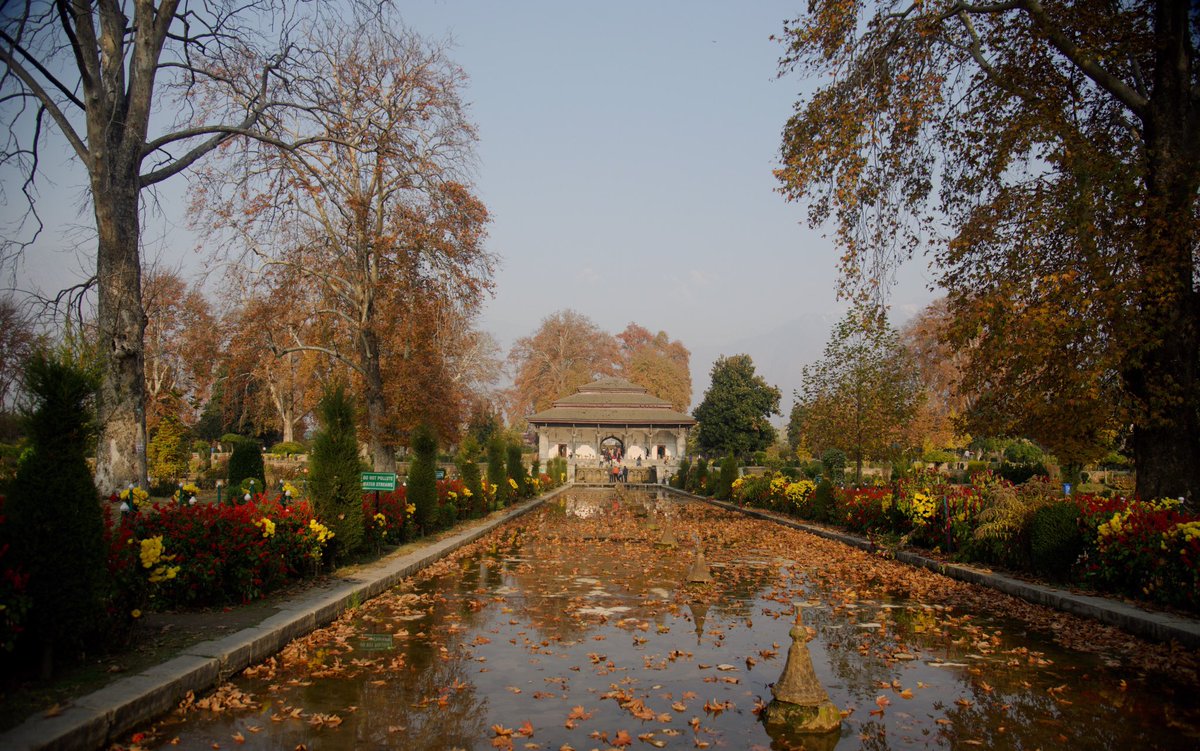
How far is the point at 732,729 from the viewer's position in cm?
508

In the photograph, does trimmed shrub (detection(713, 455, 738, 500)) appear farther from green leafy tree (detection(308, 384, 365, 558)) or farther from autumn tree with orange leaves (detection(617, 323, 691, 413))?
autumn tree with orange leaves (detection(617, 323, 691, 413))

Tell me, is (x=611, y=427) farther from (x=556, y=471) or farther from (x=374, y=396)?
(x=374, y=396)

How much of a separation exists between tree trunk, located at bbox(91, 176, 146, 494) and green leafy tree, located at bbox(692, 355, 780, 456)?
189 ft

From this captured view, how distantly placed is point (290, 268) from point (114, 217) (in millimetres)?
12655

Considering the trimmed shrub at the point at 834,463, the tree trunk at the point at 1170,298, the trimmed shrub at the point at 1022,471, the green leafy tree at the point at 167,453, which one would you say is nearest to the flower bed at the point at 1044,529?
the tree trunk at the point at 1170,298

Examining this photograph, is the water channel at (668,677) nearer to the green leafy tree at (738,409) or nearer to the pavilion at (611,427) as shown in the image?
the pavilion at (611,427)

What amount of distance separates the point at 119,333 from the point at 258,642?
6474mm

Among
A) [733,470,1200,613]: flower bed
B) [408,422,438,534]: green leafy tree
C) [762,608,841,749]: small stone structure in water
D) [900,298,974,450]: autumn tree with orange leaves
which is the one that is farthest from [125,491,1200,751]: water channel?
[900,298,974,450]: autumn tree with orange leaves

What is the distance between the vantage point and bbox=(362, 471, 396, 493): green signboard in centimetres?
1291

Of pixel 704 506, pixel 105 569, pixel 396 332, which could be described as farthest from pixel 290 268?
pixel 105 569

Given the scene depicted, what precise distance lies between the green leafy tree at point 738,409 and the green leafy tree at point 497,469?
4079 centimetres

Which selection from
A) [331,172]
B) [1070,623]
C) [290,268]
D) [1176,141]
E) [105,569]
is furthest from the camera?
[290,268]

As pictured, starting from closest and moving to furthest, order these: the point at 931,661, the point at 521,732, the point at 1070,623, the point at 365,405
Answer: the point at 521,732
the point at 931,661
the point at 1070,623
the point at 365,405

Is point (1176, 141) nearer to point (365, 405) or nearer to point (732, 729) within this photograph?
point (732, 729)
